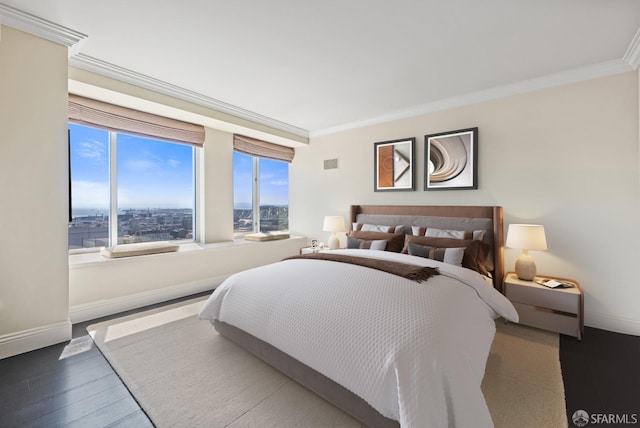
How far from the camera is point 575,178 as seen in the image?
2742mm

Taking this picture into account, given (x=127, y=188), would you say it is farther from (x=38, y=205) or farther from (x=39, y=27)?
(x=39, y=27)

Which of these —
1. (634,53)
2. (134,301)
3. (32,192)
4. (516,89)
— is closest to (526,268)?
(516,89)

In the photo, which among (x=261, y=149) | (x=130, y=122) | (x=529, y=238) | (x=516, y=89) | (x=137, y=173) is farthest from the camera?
(x=261, y=149)

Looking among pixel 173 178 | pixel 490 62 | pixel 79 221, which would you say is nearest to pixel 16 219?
pixel 79 221

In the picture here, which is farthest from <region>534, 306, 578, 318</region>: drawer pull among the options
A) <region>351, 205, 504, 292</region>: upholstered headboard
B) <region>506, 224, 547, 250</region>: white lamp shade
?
<region>506, 224, 547, 250</region>: white lamp shade

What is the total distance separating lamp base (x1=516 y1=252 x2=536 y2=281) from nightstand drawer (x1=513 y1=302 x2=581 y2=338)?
0.28 meters

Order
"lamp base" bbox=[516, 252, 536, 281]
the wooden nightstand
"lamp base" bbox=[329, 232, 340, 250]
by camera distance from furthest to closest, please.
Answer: "lamp base" bbox=[329, 232, 340, 250] < "lamp base" bbox=[516, 252, 536, 281] < the wooden nightstand

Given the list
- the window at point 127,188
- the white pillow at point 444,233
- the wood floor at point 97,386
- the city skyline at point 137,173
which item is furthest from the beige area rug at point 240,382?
the city skyline at point 137,173

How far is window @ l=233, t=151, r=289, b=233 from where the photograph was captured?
15.6 feet

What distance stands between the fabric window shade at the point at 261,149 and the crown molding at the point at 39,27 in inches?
88.6

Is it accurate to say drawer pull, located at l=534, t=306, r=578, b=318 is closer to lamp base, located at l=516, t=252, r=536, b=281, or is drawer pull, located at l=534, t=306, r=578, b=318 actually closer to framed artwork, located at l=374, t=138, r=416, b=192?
lamp base, located at l=516, t=252, r=536, b=281

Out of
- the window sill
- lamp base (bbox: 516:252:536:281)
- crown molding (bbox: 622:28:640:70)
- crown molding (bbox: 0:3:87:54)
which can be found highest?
crown molding (bbox: 0:3:87:54)

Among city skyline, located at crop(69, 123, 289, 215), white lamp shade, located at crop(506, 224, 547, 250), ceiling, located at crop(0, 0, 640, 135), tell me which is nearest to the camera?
ceiling, located at crop(0, 0, 640, 135)

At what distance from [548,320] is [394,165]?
2.43 metres
